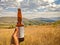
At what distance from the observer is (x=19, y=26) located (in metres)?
1.63

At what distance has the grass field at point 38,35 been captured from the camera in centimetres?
164

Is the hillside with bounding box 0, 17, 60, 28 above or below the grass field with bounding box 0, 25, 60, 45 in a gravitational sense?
above

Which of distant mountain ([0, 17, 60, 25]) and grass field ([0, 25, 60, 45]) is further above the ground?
distant mountain ([0, 17, 60, 25])

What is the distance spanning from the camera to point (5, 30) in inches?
64.3

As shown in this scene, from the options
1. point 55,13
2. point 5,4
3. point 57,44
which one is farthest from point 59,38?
point 5,4

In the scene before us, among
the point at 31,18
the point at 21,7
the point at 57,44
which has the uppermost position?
the point at 21,7

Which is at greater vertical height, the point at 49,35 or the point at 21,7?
the point at 21,7

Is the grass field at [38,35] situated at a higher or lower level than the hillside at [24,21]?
lower

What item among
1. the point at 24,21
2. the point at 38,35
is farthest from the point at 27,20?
the point at 38,35

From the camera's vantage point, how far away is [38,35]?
1675 mm

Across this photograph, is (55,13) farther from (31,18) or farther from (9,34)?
(9,34)

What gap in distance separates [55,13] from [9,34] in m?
0.54

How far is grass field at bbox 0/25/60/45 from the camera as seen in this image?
5.39 feet

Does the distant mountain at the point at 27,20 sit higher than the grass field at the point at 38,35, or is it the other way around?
the distant mountain at the point at 27,20
